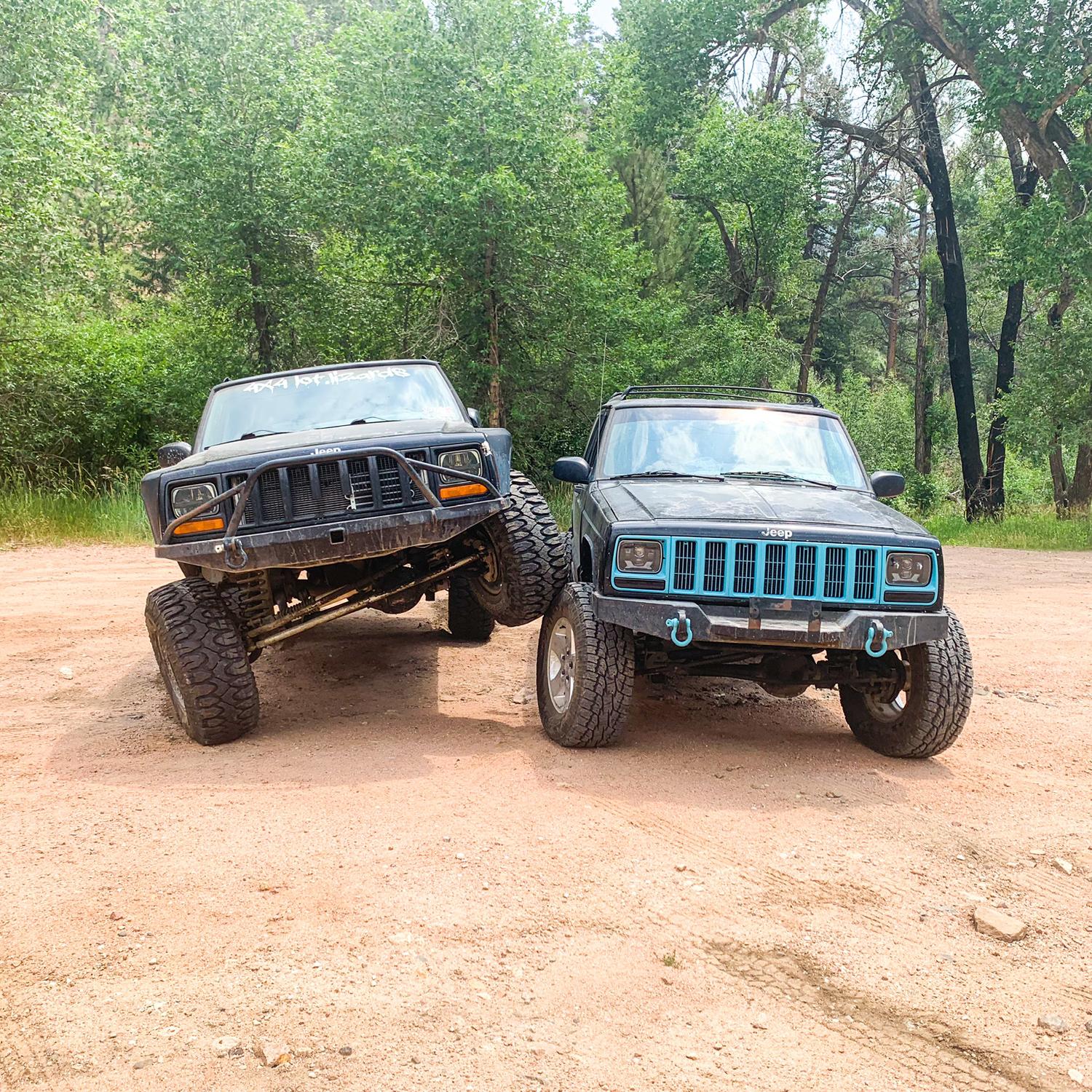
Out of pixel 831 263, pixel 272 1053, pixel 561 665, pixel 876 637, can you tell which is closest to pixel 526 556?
pixel 561 665

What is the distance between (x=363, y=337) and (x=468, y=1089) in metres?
20.0

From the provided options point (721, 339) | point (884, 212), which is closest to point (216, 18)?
point (721, 339)

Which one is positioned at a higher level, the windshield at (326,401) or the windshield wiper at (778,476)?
the windshield at (326,401)

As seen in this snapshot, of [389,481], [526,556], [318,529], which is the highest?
[389,481]

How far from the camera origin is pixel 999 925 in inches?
139

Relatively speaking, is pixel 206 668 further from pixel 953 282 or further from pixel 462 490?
pixel 953 282

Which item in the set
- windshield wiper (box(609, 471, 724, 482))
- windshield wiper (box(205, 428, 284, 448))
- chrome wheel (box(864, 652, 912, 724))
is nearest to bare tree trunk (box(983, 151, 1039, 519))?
windshield wiper (box(609, 471, 724, 482))

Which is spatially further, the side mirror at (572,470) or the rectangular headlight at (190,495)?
the side mirror at (572,470)

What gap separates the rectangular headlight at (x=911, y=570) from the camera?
16.7 ft

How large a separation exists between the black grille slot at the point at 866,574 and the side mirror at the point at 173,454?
4.14 meters

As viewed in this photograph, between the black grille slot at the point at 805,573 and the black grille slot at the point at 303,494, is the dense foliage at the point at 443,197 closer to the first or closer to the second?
the black grille slot at the point at 303,494

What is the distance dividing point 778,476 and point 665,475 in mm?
653

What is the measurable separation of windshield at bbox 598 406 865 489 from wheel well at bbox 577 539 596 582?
19.5 inches

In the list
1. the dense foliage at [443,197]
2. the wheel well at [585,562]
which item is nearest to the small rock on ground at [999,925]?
the wheel well at [585,562]
